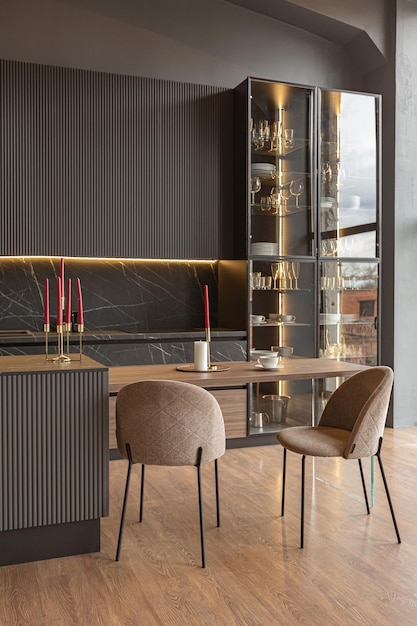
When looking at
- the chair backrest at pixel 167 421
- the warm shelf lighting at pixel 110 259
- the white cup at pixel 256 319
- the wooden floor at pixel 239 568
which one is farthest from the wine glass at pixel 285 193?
the chair backrest at pixel 167 421

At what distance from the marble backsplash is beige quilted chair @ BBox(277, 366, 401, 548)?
223cm

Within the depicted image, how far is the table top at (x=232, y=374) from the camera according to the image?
3.05 metres

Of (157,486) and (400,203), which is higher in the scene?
(400,203)

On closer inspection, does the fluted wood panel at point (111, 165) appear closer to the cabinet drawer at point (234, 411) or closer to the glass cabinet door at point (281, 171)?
the glass cabinet door at point (281, 171)

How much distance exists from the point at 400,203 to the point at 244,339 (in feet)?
6.35

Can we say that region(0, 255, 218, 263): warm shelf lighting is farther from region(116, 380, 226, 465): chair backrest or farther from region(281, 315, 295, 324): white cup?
region(116, 380, 226, 465): chair backrest

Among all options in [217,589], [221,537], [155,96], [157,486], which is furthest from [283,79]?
[217,589]

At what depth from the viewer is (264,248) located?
16.8 feet

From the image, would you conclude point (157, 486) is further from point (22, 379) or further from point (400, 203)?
point (400, 203)

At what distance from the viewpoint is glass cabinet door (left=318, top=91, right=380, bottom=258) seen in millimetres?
5352

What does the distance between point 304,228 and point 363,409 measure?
8.47 feet

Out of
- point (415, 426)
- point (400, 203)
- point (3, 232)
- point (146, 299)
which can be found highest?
point (400, 203)

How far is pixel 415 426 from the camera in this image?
227 inches

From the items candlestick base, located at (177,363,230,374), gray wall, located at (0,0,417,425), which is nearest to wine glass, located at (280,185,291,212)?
gray wall, located at (0,0,417,425)
